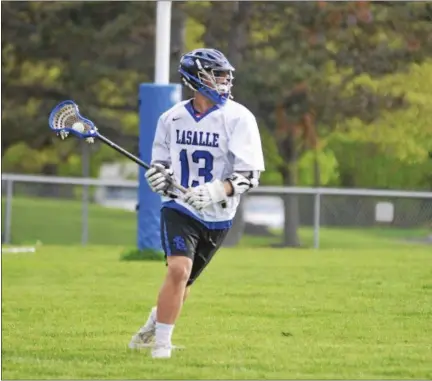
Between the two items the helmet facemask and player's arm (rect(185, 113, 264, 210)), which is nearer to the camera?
player's arm (rect(185, 113, 264, 210))

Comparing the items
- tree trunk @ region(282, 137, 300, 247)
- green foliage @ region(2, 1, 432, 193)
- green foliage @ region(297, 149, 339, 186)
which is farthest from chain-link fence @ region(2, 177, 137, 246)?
green foliage @ region(297, 149, 339, 186)

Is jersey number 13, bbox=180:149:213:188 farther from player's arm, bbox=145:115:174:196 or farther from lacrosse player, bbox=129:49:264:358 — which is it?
player's arm, bbox=145:115:174:196

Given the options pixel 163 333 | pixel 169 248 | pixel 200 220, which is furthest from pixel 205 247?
pixel 163 333

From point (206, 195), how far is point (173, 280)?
0.56 metres

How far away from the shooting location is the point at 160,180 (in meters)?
8.72

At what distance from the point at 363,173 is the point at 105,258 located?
1142cm

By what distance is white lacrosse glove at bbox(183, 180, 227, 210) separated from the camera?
338 inches

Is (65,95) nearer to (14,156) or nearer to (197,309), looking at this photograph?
(14,156)

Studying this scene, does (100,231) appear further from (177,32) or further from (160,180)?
→ (160,180)

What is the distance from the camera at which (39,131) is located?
104 ft

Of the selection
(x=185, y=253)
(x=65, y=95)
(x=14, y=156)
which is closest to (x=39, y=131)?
(x=65, y=95)

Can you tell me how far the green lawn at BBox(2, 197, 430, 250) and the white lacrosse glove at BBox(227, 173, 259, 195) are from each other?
1402 cm

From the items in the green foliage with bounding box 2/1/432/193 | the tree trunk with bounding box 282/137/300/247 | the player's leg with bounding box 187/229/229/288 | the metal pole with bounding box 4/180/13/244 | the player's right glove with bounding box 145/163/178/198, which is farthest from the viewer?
the green foliage with bounding box 2/1/432/193

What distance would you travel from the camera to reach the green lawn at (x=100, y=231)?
2397cm
